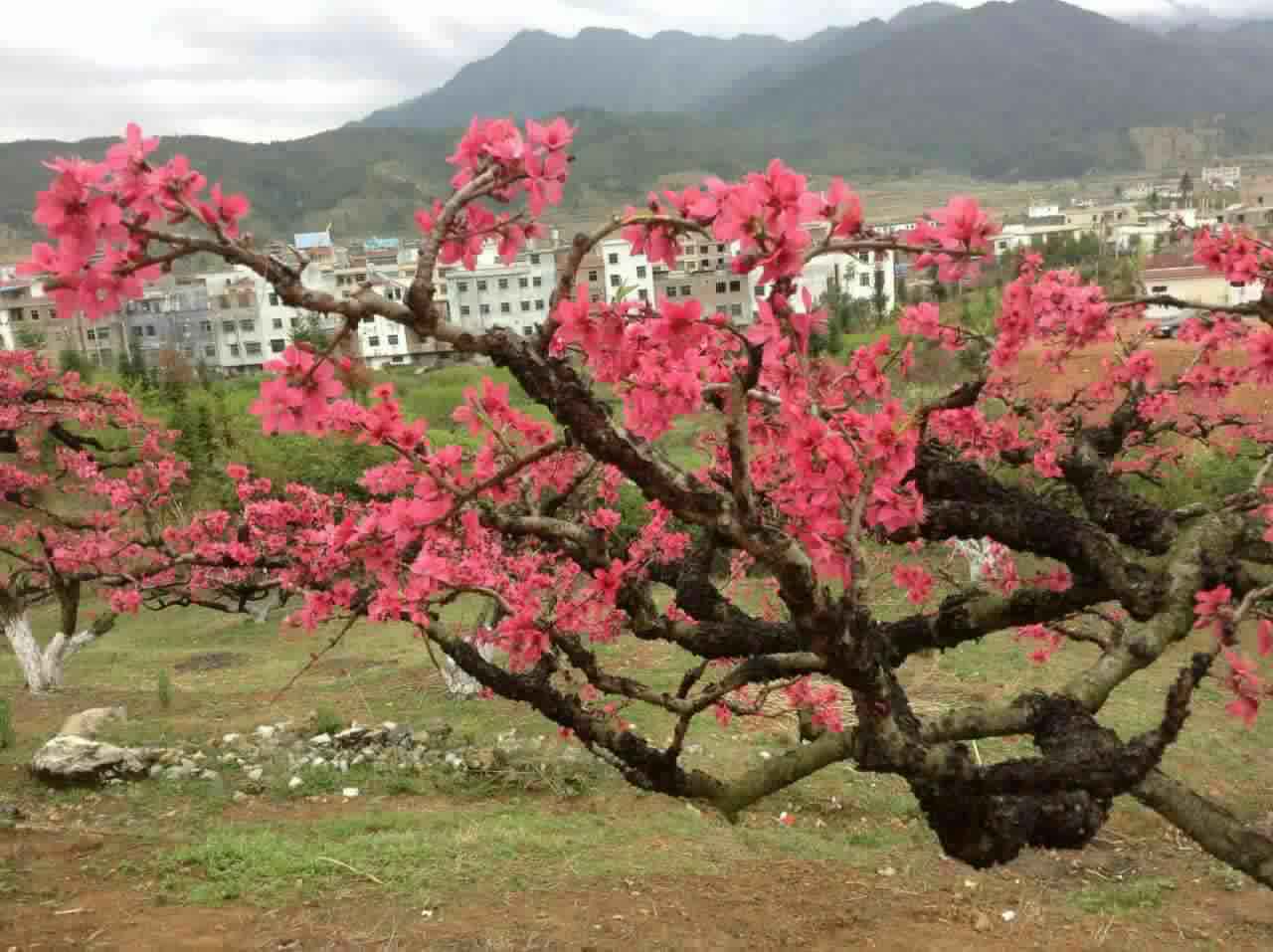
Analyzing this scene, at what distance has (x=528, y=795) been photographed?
24.4 feet

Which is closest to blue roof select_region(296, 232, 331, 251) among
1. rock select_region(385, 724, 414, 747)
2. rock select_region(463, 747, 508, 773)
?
rock select_region(385, 724, 414, 747)

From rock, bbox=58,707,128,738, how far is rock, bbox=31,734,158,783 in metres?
0.74

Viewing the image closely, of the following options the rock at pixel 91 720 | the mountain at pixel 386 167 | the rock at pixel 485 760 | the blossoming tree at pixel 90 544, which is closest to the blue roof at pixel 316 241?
the mountain at pixel 386 167

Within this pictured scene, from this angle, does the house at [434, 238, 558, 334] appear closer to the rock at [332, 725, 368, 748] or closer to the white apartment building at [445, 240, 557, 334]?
the white apartment building at [445, 240, 557, 334]

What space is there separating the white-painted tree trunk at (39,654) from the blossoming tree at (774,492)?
8464 mm

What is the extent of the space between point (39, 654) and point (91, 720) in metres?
2.70

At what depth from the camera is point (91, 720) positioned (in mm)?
8773

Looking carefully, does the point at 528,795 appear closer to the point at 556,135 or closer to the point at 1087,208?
the point at 556,135

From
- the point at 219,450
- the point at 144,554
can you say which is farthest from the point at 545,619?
the point at 219,450

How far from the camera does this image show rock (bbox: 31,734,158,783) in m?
7.31

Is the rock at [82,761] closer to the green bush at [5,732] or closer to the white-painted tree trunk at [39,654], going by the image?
the green bush at [5,732]

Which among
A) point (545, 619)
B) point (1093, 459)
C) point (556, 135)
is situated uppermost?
point (556, 135)

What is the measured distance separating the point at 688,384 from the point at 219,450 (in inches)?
901

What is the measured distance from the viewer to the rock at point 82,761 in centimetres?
731
